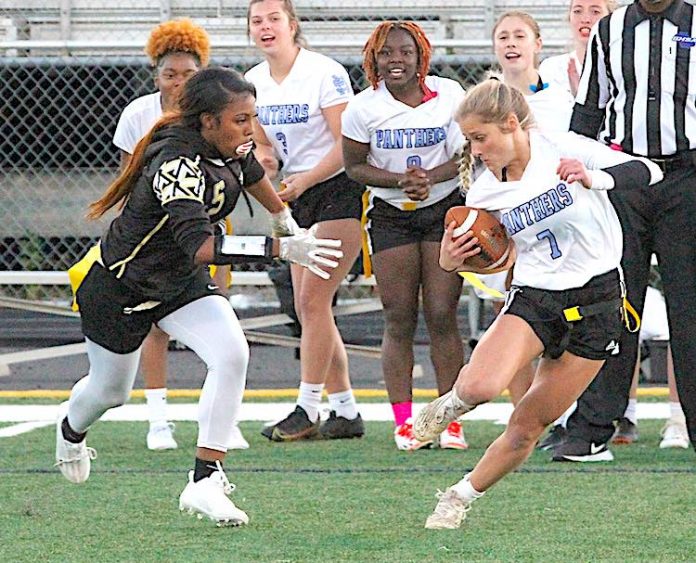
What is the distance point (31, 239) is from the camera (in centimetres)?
1041

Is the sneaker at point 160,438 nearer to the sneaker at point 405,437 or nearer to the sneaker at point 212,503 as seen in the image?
the sneaker at point 405,437

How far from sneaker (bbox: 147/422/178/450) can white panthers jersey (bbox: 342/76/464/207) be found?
4.59ft

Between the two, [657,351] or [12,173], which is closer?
[657,351]

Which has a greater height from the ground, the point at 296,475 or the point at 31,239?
the point at 296,475

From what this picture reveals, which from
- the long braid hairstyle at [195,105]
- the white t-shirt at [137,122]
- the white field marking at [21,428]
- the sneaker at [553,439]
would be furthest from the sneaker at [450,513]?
the white field marking at [21,428]

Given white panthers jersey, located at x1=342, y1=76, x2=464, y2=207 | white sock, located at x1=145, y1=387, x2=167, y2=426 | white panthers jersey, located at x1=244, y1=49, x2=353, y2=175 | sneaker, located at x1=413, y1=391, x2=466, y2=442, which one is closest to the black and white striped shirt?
white panthers jersey, located at x1=342, y1=76, x2=464, y2=207

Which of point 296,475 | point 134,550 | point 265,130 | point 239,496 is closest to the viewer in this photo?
point 134,550

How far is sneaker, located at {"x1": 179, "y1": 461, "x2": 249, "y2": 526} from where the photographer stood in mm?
4367

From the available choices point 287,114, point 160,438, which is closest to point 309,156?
point 287,114

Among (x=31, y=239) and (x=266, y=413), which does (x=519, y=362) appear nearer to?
(x=266, y=413)

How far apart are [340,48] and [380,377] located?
253 centimetres

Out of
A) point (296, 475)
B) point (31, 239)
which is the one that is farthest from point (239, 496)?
point (31, 239)

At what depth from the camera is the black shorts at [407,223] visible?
624 cm

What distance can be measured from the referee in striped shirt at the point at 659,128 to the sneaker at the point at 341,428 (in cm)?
167
